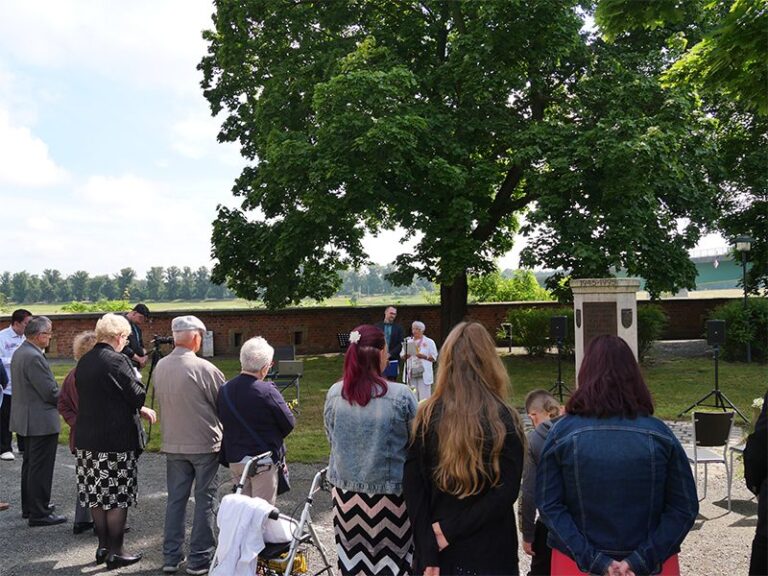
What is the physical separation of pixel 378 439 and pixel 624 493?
1.30m

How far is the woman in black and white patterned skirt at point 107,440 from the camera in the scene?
5375 millimetres

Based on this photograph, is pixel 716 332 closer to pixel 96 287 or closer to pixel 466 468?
pixel 466 468

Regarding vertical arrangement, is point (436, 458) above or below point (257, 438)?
above

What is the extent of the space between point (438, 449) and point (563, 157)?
1411 centimetres

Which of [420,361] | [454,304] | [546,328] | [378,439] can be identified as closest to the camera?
[378,439]

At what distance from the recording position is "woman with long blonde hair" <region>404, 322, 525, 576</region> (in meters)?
2.97

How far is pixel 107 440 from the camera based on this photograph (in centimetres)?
537

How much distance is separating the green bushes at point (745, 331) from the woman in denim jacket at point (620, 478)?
1864cm

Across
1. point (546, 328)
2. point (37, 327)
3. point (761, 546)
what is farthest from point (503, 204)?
point (761, 546)

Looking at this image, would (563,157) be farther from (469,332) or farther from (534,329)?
(469,332)

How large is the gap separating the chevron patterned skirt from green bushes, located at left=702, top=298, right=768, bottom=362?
18.4 metres

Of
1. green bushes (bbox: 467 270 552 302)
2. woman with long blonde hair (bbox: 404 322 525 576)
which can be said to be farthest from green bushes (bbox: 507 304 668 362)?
woman with long blonde hair (bbox: 404 322 525 576)

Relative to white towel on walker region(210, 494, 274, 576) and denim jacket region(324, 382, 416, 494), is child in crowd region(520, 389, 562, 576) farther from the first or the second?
white towel on walker region(210, 494, 274, 576)

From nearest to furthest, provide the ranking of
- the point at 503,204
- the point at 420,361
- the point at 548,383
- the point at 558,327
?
the point at 420,361 → the point at 558,327 → the point at 548,383 → the point at 503,204
